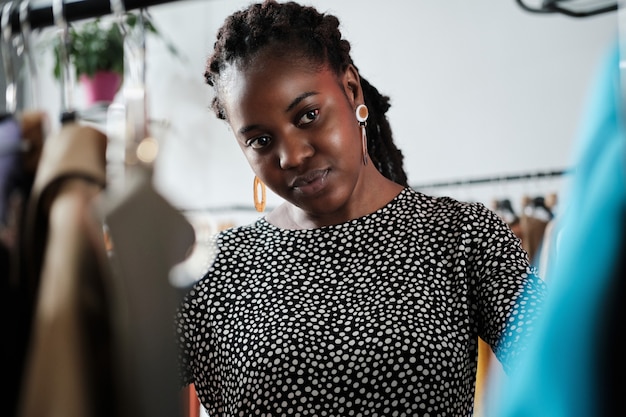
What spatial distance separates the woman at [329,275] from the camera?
98 centimetres

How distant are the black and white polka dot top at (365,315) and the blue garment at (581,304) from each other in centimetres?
44

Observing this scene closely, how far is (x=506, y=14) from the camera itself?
2.38 meters

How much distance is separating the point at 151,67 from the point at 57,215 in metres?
2.75

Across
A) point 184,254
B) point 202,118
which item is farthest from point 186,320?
point 202,118

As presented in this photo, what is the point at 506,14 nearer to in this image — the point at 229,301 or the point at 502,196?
the point at 502,196

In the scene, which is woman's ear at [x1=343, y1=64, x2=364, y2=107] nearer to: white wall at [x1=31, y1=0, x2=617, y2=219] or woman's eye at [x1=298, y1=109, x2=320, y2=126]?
woman's eye at [x1=298, y1=109, x2=320, y2=126]

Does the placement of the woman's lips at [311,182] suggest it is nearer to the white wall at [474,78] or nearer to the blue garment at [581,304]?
the blue garment at [581,304]

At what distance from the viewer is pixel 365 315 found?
1021 mm

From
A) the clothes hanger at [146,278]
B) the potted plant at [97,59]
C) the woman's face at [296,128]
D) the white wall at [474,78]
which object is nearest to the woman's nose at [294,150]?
the woman's face at [296,128]

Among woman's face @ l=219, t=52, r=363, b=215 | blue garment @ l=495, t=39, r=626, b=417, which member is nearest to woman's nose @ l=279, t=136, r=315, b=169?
woman's face @ l=219, t=52, r=363, b=215

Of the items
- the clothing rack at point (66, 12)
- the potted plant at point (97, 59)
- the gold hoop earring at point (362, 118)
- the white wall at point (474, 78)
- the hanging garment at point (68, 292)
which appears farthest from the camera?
the potted plant at point (97, 59)

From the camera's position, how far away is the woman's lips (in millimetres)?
1023

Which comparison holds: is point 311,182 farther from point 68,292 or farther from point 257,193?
point 68,292

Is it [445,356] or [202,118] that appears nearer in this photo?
[445,356]
